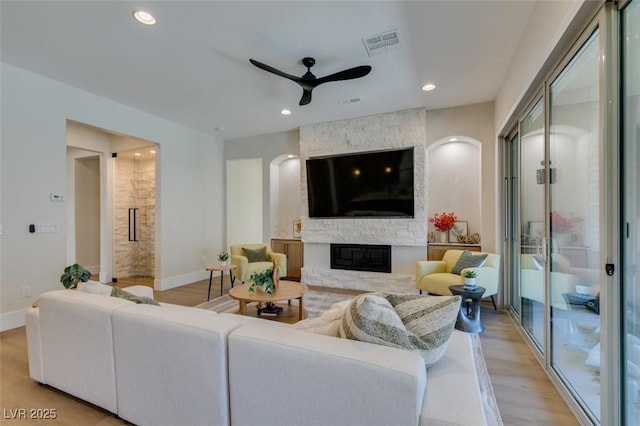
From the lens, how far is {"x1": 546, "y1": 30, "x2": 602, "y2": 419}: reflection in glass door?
1.70 m

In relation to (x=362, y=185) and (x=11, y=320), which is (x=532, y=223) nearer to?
(x=362, y=185)

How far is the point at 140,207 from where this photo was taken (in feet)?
20.6

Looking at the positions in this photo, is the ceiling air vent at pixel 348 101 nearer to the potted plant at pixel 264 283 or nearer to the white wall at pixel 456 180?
the white wall at pixel 456 180

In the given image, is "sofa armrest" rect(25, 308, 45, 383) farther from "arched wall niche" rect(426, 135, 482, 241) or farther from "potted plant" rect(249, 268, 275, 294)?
"arched wall niche" rect(426, 135, 482, 241)

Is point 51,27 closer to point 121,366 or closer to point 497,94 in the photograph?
point 121,366

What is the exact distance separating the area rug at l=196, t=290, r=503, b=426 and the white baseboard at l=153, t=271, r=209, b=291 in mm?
1266

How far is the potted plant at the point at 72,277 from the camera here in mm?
2252

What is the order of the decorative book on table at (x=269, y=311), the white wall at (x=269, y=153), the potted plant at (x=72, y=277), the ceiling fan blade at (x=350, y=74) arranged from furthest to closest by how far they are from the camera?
1. the white wall at (x=269, y=153)
2. the decorative book on table at (x=269, y=311)
3. the ceiling fan blade at (x=350, y=74)
4. the potted plant at (x=72, y=277)

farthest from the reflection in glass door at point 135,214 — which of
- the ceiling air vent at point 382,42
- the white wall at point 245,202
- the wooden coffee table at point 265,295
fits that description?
the ceiling air vent at point 382,42

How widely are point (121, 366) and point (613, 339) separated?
2.60 m

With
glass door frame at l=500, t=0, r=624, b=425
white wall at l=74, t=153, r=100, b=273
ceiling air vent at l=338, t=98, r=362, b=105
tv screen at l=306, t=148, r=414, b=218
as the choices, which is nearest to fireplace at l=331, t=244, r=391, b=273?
tv screen at l=306, t=148, r=414, b=218

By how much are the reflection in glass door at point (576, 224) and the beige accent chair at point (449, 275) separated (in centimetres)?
131

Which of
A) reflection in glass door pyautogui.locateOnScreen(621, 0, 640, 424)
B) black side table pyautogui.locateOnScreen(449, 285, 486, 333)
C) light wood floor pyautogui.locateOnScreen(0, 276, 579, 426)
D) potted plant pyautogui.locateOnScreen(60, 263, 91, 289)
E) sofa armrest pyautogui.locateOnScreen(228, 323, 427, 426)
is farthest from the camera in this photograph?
black side table pyautogui.locateOnScreen(449, 285, 486, 333)

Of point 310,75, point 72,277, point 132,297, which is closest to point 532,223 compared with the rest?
point 310,75
